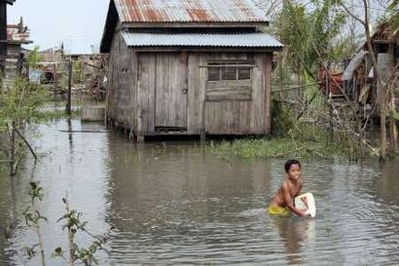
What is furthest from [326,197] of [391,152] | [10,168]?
[10,168]

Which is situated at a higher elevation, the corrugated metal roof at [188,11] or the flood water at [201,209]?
the corrugated metal roof at [188,11]

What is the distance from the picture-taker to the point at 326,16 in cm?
1549

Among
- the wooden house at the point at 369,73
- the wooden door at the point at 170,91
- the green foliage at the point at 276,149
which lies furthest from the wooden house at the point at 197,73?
the wooden house at the point at 369,73

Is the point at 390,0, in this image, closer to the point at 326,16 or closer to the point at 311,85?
the point at 326,16

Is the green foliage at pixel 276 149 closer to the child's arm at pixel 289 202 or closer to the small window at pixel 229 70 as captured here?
the small window at pixel 229 70

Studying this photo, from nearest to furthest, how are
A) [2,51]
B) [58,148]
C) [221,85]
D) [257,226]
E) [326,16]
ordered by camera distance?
[257,226], [326,16], [58,148], [221,85], [2,51]

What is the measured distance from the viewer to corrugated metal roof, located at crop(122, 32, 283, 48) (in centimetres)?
1797

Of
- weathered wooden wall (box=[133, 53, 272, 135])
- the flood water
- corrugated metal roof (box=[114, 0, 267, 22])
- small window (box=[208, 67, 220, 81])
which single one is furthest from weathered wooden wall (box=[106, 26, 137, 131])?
the flood water

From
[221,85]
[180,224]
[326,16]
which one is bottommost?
[180,224]

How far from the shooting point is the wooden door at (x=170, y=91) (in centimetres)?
1845

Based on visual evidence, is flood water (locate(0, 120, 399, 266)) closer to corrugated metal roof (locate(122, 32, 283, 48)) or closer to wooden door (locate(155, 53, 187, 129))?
wooden door (locate(155, 53, 187, 129))

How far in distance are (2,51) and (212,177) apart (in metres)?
14.2

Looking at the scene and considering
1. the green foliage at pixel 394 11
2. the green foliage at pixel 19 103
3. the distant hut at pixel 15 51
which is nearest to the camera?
the green foliage at pixel 19 103

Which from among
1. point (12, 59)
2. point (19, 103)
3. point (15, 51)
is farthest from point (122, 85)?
point (15, 51)
